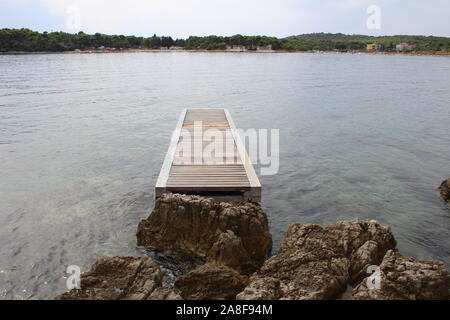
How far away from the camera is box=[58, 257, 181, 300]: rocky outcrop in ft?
20.9

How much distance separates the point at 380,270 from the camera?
6.78 metres

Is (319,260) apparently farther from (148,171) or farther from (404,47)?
(404,47)

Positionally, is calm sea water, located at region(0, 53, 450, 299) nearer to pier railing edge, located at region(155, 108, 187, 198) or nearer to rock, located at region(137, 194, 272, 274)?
rock, located at region(137, 194, 272, 274)

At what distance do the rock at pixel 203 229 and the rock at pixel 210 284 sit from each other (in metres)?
1.03

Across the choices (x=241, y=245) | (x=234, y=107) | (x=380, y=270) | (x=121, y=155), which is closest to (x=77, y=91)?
(x=234, y=107)

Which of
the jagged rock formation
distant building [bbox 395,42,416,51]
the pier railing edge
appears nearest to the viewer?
the jagged rock formation

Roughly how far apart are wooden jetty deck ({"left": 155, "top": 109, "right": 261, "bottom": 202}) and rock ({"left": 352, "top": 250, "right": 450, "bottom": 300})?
446 centimetres

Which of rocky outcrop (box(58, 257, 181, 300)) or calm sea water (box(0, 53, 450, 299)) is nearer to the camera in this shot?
rocky outcrop (box(58, 257, 181, 300))

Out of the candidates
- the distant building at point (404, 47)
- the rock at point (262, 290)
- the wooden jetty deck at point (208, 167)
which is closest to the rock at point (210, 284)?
the rock at point (262, 290)

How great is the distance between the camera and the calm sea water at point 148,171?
9992 mm

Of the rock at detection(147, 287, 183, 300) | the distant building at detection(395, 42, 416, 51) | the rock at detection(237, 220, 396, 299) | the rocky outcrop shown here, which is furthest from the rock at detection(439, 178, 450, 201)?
the distant building at detection(395, 42, 416, 51)

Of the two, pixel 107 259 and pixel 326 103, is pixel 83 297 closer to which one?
pixel 107 259

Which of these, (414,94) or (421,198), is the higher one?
(414,94)
